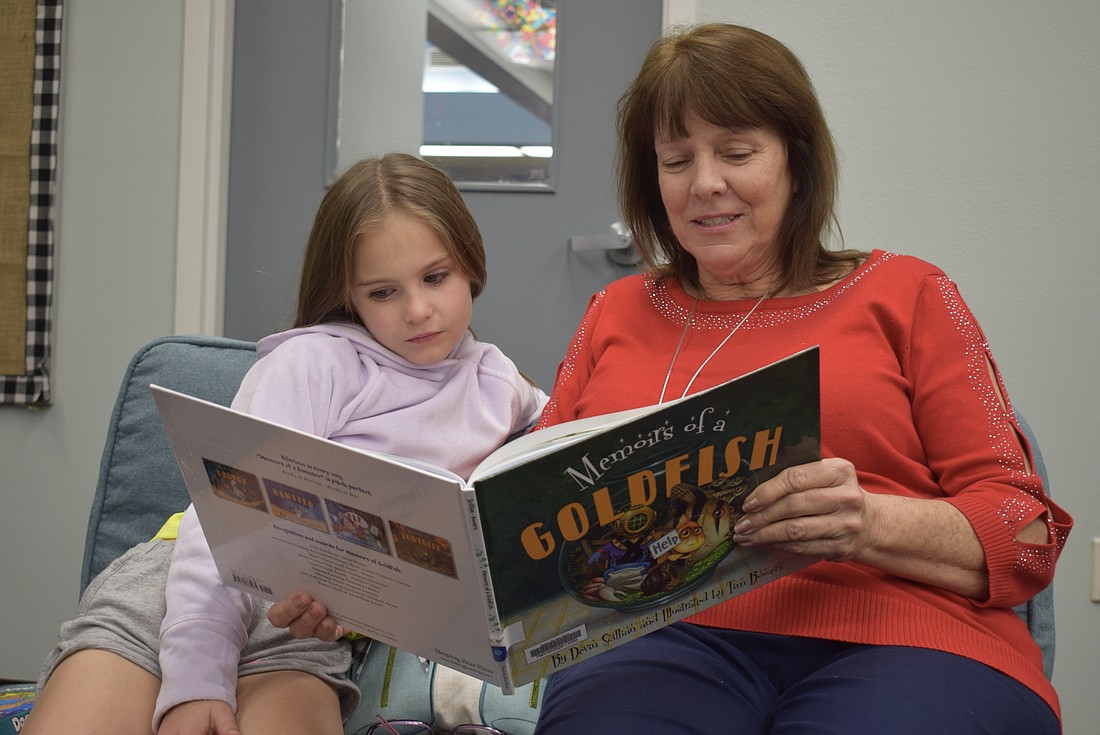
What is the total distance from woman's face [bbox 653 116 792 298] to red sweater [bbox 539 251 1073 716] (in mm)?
64

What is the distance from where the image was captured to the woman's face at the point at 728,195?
1206mm

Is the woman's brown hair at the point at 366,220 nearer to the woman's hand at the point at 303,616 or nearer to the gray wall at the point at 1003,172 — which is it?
the woman's hand at the point at 303,616

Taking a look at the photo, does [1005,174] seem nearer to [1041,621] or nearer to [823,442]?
[1041,621]

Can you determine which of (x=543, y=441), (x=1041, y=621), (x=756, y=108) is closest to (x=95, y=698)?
(x=543, y=441)

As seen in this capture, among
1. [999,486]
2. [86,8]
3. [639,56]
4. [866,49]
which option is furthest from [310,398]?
[86,8]

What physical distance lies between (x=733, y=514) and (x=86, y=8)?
238 cm

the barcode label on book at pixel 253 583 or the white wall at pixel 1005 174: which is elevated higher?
the white wall at pixel 1005 174

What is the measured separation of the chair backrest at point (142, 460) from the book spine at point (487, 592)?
75cm

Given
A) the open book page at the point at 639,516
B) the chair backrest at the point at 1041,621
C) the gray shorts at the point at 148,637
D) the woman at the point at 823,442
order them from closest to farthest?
the open book page at the point at 639,516
the woman at the point at 823,442
the gray shorts at the point at 148,637
the chair backrest at the point at 1041,621

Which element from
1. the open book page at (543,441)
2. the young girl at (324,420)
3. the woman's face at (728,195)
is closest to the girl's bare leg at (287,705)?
the young girl at (324,420)

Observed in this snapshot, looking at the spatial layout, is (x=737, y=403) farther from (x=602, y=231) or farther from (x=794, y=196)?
(x=602, y=231)

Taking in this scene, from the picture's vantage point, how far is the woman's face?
47.5 inches

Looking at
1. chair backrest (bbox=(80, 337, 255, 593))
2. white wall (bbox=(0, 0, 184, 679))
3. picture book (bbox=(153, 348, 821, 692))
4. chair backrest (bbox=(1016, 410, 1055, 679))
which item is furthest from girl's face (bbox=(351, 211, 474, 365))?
white wall (bbox=(0, 0, 184, 679))

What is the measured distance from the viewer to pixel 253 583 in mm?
1041
